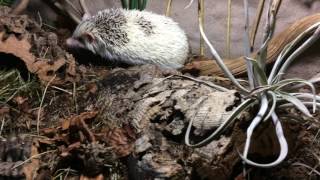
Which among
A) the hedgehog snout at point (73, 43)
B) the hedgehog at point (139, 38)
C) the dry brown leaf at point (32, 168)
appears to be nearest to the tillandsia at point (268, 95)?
the dry brown leaf at point (32, 168)

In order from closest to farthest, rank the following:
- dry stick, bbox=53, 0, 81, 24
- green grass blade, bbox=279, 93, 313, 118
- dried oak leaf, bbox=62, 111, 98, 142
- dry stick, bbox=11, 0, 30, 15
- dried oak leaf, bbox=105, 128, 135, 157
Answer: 1. green grass blade, bbox=279, 93, 313, 118
2. dried oak leaf, bbox=105, 128, 135, 157
3. dried oak leaf, bbox=62, 111, 98, 142
4. dry stick, bbox=11, 0, 30, 15
5. dry stick, bbox=53, 0, 81, 24

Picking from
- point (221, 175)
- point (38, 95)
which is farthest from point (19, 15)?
point (221, 175)

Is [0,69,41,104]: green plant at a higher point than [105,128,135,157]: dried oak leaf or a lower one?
higher

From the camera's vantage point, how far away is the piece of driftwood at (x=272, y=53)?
3246 mm

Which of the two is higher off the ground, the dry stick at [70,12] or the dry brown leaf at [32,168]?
the dry stick at [70,12]

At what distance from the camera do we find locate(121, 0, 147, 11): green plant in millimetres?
3930

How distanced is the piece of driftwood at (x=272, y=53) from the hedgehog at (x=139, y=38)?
0.52 ft

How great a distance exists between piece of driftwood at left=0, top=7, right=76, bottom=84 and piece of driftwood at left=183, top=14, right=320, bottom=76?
829mm

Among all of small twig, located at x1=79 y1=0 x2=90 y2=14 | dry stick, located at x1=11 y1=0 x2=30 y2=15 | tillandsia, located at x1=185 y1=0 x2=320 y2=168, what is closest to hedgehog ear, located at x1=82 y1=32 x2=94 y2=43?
small twig, located at x1=79 y1=0 x2=90 y2=14

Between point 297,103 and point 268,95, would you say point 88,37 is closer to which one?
point 268,95

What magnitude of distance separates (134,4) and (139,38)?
51 centimetres

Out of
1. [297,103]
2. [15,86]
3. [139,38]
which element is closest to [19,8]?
[15,86]

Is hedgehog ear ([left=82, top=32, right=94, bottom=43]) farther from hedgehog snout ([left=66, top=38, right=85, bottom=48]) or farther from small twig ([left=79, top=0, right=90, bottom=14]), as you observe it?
small twig ([left=79, top=0, right=90, bottom=14])

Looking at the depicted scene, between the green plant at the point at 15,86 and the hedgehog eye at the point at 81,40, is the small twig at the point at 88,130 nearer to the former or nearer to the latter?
the green plant at the point at 15,86
